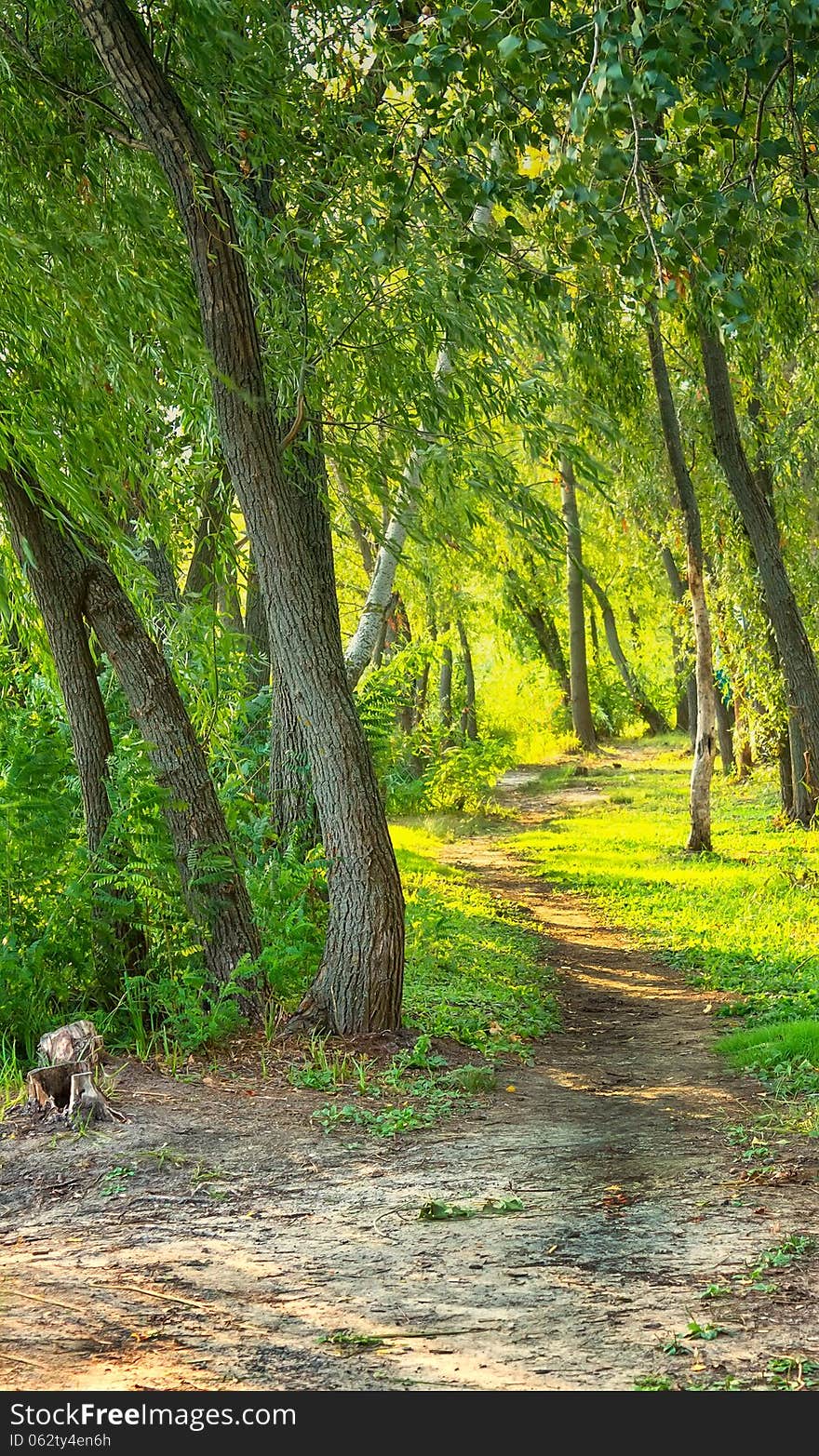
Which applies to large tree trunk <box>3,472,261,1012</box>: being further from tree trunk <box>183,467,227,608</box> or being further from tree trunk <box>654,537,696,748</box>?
tree trunk <box>654,537,696,748</box>

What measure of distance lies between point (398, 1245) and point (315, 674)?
3420mm

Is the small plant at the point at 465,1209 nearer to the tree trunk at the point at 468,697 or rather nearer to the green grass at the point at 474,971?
the green grass at the point at 474,971

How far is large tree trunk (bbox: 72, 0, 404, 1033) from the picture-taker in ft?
22.5

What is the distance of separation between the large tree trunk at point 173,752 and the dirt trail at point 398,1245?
994mm

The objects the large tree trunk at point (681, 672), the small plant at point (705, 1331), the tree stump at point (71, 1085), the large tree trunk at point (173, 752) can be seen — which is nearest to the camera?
the small plant at point (705, 1331)

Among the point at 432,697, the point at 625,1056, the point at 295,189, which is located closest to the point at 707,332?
the point at 295,189

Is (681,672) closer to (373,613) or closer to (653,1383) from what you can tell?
(373,613)

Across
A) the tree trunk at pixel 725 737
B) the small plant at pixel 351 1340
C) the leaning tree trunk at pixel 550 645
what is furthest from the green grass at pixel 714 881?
the leaning tree trunk at pixel 550 645

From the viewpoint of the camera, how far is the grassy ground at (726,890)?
302 inches

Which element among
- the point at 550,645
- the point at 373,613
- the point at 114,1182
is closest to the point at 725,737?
the point at 550,645

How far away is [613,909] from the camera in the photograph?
12266 mm

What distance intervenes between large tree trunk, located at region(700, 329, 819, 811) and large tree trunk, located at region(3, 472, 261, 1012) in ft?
26.7

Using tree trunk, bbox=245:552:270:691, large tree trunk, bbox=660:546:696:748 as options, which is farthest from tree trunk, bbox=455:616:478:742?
→ tree trunk, bbox=245:552:270:691
